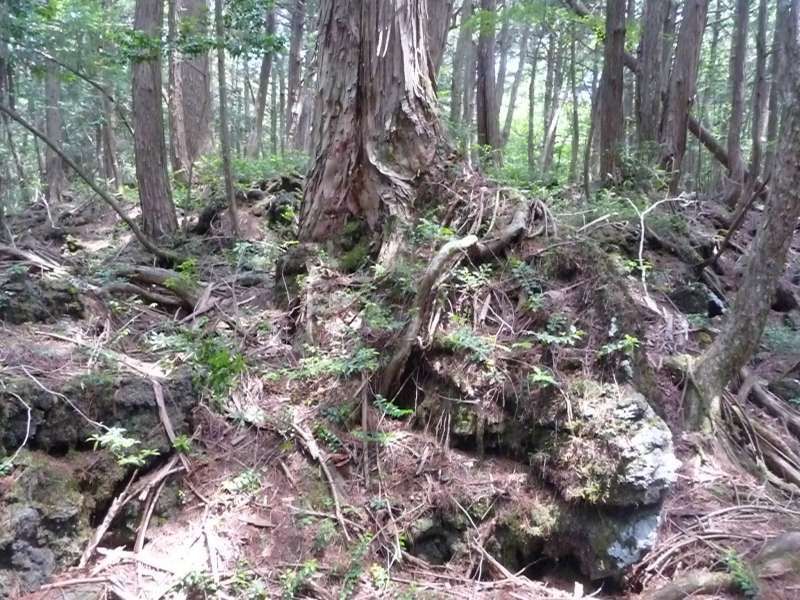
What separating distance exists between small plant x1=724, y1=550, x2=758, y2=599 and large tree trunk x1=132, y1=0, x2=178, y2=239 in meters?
7.50

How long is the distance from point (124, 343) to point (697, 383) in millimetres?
→ 4721

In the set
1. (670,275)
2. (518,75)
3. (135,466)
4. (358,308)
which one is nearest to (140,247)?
(358,308)

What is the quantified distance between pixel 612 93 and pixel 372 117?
4779mm

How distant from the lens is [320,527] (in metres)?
3.88

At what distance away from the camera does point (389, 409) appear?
14.7ft

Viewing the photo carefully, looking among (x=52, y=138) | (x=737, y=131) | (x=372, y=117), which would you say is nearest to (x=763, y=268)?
(x=372, y=117)

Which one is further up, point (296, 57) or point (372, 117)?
point (296, 57)

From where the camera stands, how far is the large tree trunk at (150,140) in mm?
→ 8234

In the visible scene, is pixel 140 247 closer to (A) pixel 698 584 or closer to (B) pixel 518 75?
(A) pixel 698 584

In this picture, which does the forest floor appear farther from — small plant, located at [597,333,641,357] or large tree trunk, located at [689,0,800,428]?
large tree trunk, located at [689,0,800,428]

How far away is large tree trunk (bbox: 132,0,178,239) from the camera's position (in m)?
8.23

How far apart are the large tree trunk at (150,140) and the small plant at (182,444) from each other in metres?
4.96

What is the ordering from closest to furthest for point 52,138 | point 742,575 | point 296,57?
point 742,575 < point 52,138 < point 296,57

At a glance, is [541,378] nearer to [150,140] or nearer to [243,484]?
[243,484]
